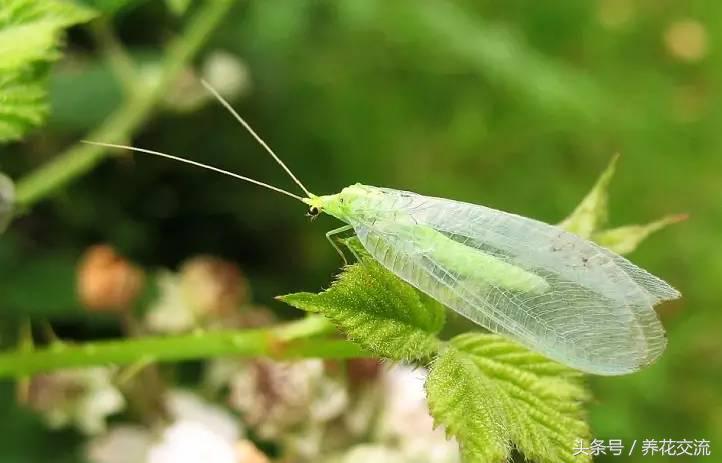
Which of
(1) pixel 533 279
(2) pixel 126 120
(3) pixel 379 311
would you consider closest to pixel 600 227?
(1) pixel 533 279

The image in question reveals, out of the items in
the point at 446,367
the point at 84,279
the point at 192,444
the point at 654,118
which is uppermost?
the point at 654,118

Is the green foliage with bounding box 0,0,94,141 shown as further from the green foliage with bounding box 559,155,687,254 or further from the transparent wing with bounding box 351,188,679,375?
the green foliage with bounding box 559,155,687,254

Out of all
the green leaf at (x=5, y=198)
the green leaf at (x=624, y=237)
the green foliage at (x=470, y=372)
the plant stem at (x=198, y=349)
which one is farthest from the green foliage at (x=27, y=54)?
the green leaf at (x=624, y=237)

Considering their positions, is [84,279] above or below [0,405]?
above

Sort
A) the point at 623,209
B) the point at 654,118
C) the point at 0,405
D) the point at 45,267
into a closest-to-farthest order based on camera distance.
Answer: the point at 0,405
the point at 45,267
the point at 623,209
the point at 654,118

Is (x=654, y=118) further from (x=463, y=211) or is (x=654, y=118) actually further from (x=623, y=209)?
(x=463, y=211)

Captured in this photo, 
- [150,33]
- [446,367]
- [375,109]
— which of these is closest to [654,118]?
[375,109]

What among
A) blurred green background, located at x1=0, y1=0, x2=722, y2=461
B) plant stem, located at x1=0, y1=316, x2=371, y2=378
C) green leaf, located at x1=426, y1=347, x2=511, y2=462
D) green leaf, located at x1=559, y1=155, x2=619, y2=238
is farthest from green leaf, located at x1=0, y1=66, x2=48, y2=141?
blurred green background, located at x1=0, y1=0, x2=722, y2=461
